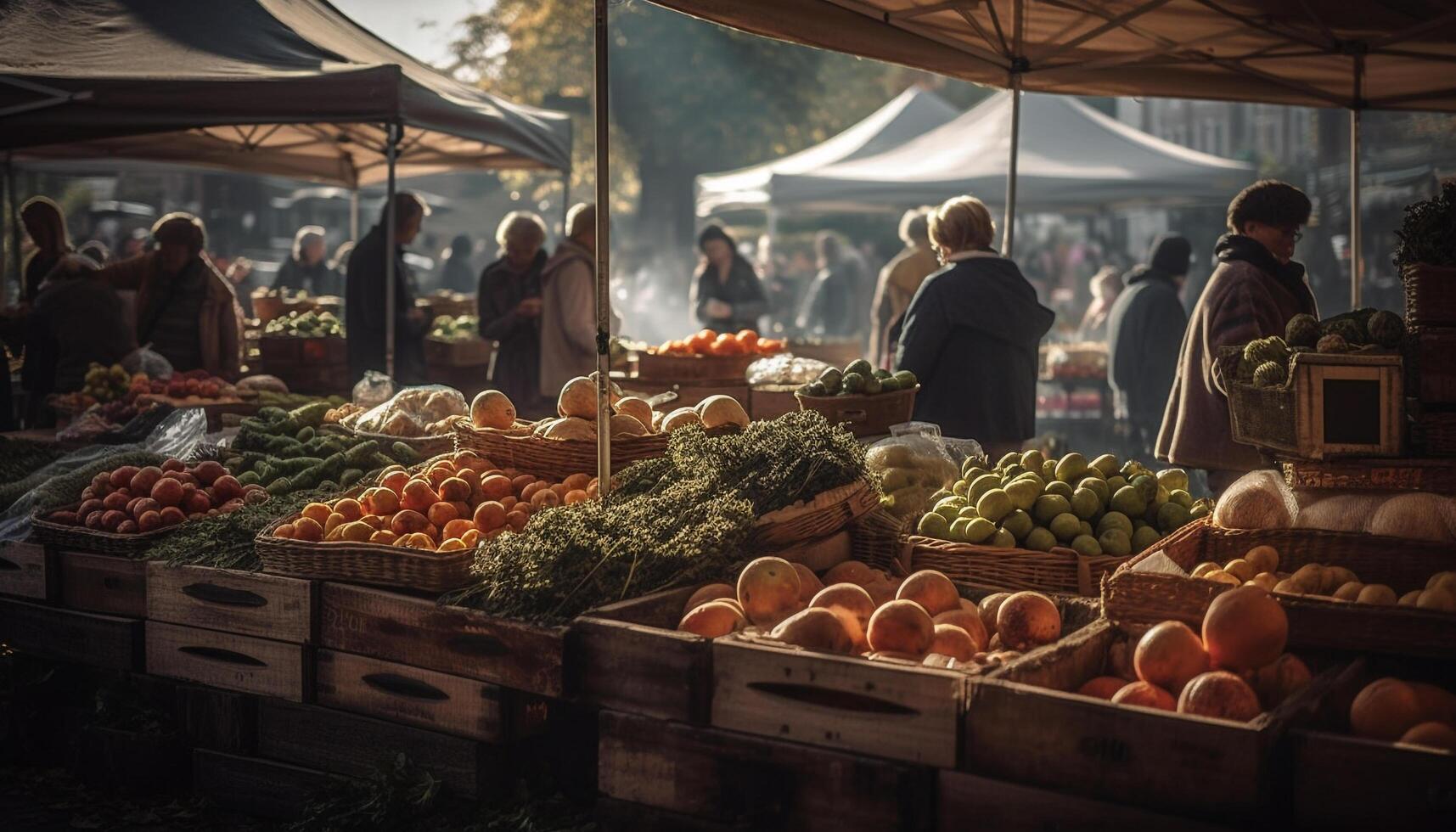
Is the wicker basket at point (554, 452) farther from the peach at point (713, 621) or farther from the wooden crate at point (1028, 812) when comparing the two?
the wooden crate at point (1028, 812)

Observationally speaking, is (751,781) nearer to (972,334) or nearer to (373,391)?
(972,334)

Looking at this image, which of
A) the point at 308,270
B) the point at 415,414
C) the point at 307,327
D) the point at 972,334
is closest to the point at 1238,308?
the point at 972,334

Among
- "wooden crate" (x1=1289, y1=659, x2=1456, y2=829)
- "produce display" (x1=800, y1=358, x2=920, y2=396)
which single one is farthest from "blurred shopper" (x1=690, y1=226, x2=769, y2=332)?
"wooden crate" (x1=1289, y1=659, x2=1456, y2=829)

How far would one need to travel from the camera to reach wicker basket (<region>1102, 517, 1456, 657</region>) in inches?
126

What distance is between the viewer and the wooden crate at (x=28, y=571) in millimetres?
5344

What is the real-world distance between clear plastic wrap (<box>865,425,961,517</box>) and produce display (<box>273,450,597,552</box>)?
3.57ft

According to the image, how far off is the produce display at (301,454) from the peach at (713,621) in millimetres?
2495

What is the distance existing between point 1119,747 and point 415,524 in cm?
258

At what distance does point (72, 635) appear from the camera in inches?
206

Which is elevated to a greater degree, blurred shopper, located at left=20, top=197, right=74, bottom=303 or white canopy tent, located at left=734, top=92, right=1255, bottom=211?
white canopy tent, located at left=734, top=92, right=1255, bottom=211

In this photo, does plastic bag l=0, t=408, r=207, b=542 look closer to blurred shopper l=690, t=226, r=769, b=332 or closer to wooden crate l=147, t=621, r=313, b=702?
wooden crate l=147, t=621, r=313, b=702

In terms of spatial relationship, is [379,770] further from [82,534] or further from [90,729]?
[82,534]

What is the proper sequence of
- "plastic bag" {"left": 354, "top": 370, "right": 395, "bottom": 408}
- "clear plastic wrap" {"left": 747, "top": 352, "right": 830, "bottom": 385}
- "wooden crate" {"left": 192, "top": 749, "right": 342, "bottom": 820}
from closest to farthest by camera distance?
"wooden crate" {"left": 192, "top": 749, "right": 342, "bottom": 820}, "plastic bag" {"left": 354, "top": 370, "right": 395, "bottom": 408}, "clear plastic wrap" {"left": 747, "top": 352, "right": 830, "bottom": 385}

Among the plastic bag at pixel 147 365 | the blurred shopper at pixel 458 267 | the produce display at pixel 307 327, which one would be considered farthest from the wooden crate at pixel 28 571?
the blurred shopper at pixel 458 267
